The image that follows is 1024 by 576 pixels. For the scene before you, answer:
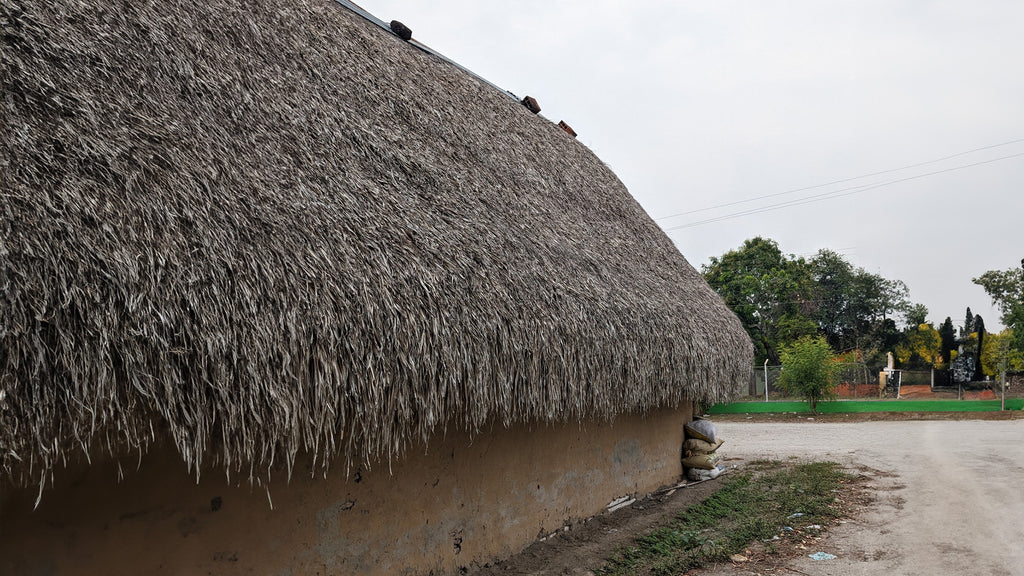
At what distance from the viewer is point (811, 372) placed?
1720 cm

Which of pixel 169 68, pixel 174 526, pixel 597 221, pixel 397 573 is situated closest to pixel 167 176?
pixel 169 68

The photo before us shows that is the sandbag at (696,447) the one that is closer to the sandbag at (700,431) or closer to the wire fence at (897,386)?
the sandbag at (700,431)

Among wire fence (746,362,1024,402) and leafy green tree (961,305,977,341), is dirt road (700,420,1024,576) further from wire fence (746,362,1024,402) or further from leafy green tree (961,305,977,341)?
leafy green tree (961,305,977,341)

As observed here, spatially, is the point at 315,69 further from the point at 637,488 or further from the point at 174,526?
the point at 637,488

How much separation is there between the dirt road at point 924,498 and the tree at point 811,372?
12.9 ft

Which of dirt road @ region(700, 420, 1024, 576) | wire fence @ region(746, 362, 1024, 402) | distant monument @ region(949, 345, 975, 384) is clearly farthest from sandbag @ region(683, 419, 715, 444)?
distant monument @ region(949, 345, 975, 384)

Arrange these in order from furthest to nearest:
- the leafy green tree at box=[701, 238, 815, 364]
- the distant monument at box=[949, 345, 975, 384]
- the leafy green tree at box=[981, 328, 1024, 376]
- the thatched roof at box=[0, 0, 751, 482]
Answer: the distant monument at box=[949, 345, 975, 384], the leafy green tree at box=[701, 238, 815, 364], the leafy green tree at box=[981, 328, 1024, 376], the thatched roof at box=[0, 0, 751, 482]

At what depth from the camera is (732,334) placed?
7367 mm

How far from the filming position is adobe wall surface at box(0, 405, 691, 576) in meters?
2.48

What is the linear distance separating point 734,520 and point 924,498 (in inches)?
94.2

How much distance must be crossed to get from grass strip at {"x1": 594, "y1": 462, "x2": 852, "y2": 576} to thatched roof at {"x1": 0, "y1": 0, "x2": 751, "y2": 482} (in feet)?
3.74

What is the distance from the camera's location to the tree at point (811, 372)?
17.2 metres

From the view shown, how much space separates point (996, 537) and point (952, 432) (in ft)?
29.6

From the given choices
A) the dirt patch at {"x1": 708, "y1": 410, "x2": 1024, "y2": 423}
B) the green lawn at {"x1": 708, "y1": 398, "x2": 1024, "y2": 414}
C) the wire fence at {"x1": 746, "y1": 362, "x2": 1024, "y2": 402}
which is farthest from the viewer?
the wire fence at {"x1": 746, "y1": 362, "x2": 1024, "y2": 402}
